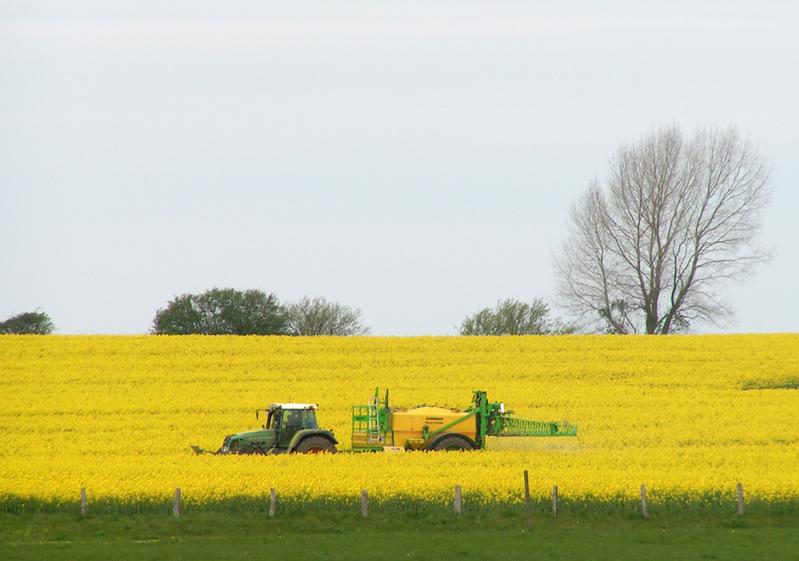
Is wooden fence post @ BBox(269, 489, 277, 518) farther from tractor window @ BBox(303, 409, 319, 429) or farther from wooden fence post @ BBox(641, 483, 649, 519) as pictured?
wooden fence post @ BBox(641, 483, 649, 519)

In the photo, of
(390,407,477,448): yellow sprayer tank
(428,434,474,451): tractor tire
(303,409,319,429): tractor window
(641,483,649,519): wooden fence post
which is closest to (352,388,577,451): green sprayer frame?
(390,407,477,448): yellow sprayer tank

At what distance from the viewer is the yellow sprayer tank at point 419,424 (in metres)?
36.5

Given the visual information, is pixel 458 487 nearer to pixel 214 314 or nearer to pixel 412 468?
pixel 412 468

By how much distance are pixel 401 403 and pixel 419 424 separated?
8.14 m

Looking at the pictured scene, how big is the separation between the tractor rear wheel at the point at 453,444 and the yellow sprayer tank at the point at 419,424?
0.79 ft

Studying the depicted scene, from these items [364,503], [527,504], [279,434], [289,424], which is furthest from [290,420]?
[527,504]

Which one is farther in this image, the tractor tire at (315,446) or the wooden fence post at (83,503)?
the tractor tire at (315,446)

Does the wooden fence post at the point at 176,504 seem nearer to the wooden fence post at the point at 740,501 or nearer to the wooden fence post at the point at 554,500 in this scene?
the wooden fence post at the point at 554,500

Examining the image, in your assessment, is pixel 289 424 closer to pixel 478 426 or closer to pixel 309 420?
pixel 309 420

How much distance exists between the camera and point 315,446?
34.8 metres

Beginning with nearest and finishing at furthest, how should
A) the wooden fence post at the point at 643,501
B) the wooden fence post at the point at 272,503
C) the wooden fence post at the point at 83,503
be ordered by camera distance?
the wooden fence post at the point at 272,503 → the wooden fence post at the point at 83,503 → the wooden fence post at the point at 643,501

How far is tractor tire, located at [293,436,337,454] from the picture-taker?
34781 millimetres

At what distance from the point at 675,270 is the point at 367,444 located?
1801 inches

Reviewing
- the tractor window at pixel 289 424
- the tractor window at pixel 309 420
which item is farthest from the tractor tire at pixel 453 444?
the tractor window at pixel 289 424
